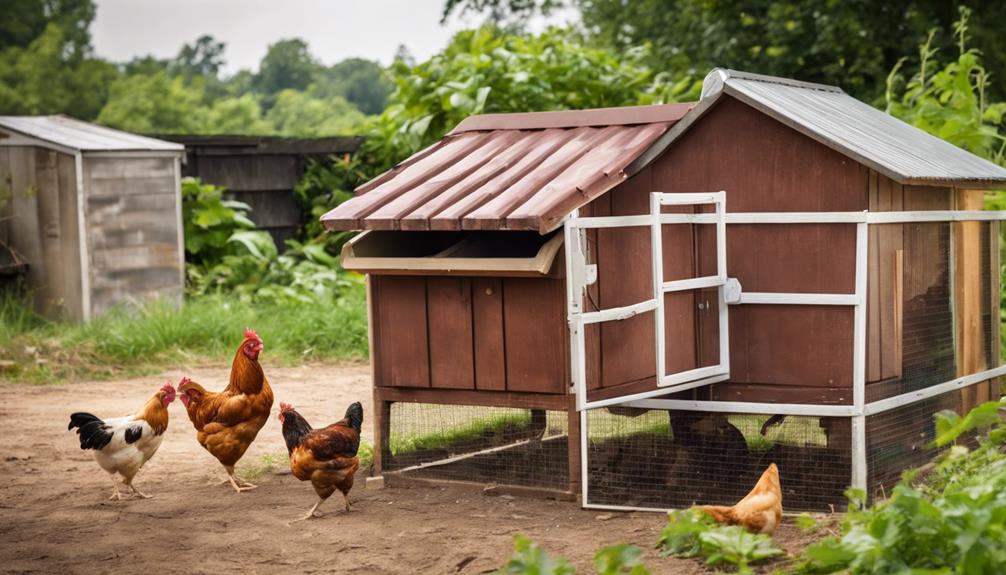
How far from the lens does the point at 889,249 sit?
602 centimetres

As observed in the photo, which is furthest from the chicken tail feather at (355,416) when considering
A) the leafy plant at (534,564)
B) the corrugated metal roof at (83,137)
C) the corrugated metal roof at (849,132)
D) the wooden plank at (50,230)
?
the wooden plank at (50,230)

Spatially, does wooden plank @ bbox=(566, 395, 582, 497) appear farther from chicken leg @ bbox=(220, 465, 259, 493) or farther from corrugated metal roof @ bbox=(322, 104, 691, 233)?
chicken leg @ bbox=(220, 465, 259, 493)

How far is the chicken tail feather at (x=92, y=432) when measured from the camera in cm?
602

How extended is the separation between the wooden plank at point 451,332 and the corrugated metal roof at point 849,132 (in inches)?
46.3

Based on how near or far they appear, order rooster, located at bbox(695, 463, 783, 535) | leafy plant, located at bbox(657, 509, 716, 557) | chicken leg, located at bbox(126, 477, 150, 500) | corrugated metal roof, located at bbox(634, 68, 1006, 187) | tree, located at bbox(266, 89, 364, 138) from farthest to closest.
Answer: tree, located at bbox(266, 89, 364, 138)
chicken leg, located at bbox(126, 477, 150, 500)
corrugated metal roof, located at bbox(634, 68, 1006, 187)
rooster, located at bbox(695, 463, 783, 535)
leafy plant, located at bbox(657, 509, 716, 557)

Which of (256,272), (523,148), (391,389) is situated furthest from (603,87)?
(391,389)

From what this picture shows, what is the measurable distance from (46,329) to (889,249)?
7.95 meters

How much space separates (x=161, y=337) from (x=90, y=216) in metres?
1.49

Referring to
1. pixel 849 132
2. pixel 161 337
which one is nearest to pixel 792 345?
pixel 849 132

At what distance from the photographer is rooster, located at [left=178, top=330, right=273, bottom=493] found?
6.32 meters

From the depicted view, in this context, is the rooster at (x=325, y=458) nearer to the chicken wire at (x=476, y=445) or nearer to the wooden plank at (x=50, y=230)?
the chicken wire at (x=476, y=445)

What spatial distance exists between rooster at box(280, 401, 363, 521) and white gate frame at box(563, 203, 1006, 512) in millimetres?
1148

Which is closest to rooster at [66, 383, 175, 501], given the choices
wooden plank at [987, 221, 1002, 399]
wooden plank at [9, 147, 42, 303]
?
wooden plank at [987, 221, 1002, 399]

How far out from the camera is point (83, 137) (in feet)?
38.3
